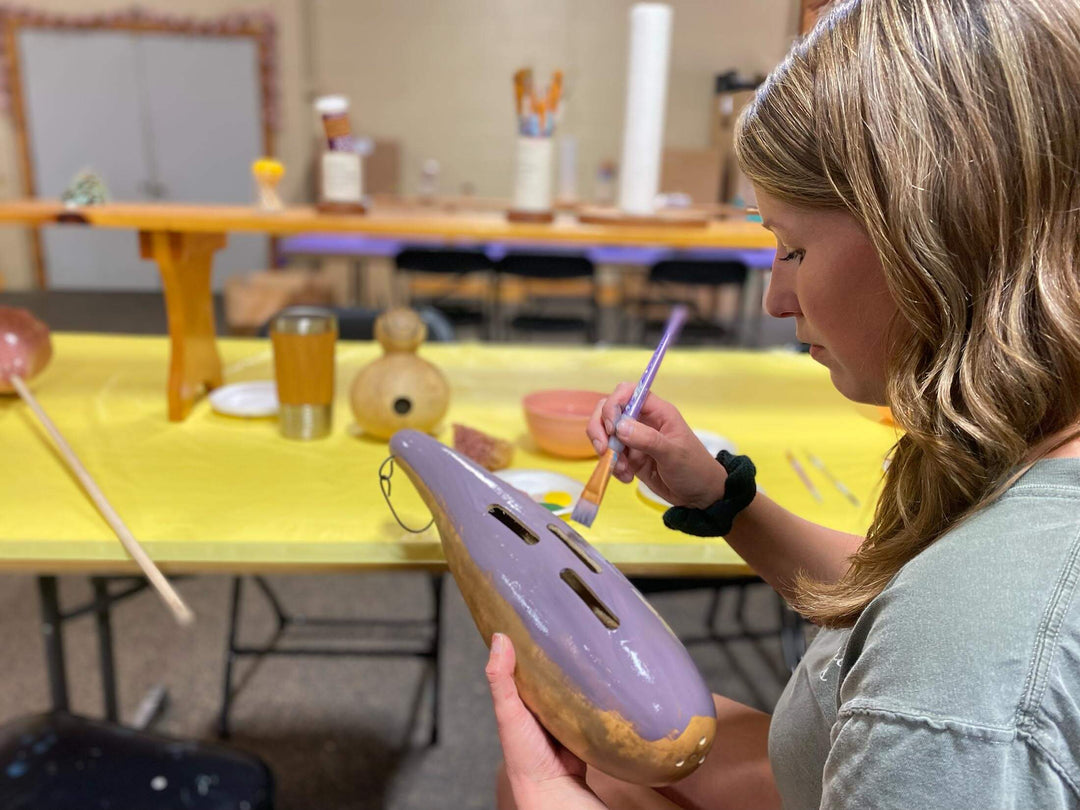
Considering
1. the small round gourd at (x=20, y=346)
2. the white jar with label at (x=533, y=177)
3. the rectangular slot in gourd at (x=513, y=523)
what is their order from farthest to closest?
the white jar with label at (x=533, y=177), the small round gourd at (x=20, y=346), the rectangular slot in gourd at (x=513, y=523)

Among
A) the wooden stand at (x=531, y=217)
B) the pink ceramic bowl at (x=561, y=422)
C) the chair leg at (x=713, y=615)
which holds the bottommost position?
the chair leg at (x=713, y=615)

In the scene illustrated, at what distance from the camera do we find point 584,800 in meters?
0.62

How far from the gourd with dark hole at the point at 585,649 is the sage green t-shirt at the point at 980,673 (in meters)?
0.15

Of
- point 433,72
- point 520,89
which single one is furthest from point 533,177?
point 433,72

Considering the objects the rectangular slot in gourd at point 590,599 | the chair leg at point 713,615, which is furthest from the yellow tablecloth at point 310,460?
the chair leg at point 713,615

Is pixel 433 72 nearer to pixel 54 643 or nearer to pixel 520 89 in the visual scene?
pixel 520 89

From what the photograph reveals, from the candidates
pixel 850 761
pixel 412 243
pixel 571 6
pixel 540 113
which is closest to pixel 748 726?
pixel 850 761

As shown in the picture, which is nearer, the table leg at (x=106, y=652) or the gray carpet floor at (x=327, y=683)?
the table leg at (x=106, y=652)

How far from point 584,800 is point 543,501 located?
41 cm

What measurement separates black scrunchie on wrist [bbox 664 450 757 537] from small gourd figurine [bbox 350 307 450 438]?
49 cm

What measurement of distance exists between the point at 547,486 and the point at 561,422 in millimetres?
130

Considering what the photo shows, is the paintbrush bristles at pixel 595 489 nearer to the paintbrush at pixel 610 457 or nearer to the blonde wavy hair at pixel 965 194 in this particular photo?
the paintbrush at pixel 610 457

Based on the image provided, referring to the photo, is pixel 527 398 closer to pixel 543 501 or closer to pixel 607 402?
pixel 543 501

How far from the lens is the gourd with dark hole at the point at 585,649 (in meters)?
0.60
